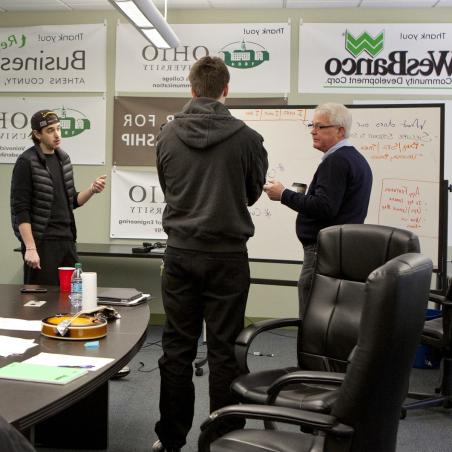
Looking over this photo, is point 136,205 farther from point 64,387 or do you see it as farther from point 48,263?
point 64,387

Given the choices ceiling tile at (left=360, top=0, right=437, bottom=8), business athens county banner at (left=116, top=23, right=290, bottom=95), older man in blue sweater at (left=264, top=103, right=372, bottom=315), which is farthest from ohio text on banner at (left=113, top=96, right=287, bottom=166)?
older man in blue sweater at (left=264, top=103, right=372, bottom=315)

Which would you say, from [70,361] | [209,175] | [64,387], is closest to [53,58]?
[209,175]

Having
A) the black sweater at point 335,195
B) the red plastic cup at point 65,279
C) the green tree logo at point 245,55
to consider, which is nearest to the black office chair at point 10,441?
the red plastic cup at point 65,279

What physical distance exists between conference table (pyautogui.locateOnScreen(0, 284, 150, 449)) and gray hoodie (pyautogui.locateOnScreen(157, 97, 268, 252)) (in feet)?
1.22

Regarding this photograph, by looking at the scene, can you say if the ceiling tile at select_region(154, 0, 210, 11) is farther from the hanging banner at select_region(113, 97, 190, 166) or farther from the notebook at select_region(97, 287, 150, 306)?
the notebook at select_region(97, 287, 150, 306)

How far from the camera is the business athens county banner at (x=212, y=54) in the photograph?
4.72m

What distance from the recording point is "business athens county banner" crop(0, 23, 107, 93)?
191 inches

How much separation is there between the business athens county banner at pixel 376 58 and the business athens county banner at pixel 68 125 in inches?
68.7

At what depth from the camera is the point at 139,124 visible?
15.9 feet

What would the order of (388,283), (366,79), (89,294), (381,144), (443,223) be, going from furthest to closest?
(366,79) → (381,144) → (443,223) → (89,294) → (388,283)

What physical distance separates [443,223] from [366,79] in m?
1.68

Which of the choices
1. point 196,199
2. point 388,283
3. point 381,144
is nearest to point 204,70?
point 196,199

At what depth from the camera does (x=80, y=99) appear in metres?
4.88

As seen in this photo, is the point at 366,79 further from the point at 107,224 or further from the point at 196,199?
the point at 196,199
